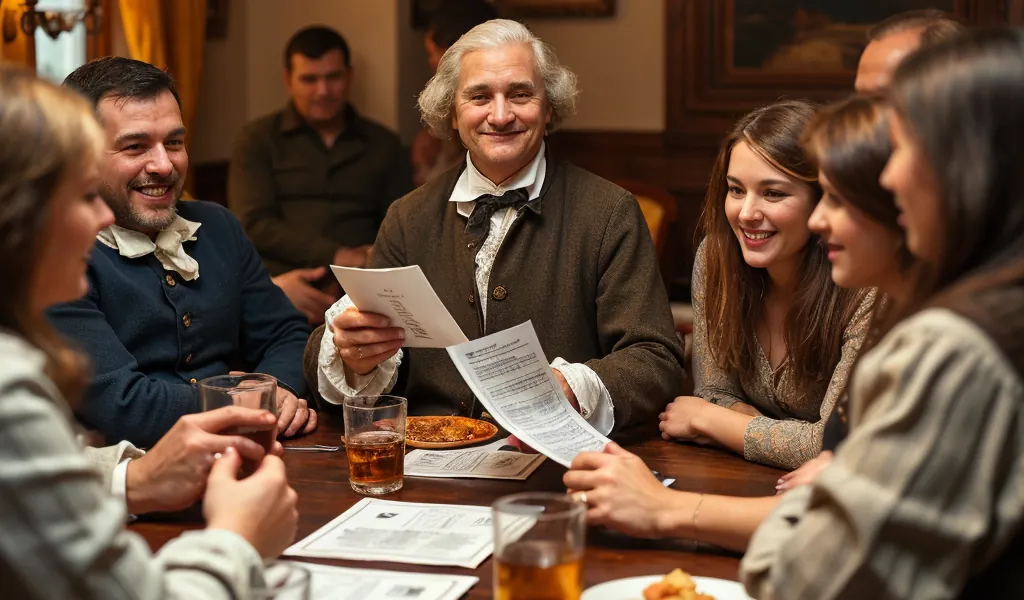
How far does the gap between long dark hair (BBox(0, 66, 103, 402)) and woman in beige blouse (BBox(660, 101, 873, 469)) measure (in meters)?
1.32

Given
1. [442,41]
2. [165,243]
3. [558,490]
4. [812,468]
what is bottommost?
[558,490]

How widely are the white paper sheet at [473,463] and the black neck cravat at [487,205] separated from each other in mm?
656

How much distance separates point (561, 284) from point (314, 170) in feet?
8.90

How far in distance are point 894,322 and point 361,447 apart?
2.86 ft

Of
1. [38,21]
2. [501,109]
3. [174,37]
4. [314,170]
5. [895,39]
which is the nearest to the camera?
[895,39]

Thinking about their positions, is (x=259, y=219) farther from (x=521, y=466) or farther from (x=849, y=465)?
(x=849, y=465)

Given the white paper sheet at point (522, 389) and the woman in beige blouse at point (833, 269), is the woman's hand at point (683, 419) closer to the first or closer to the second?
the white paper sheet at point (522, 389)

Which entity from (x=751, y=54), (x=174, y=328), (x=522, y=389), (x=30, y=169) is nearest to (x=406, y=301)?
(x=522, y=389)

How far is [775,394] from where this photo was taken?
2324 mm

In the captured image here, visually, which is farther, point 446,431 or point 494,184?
point 494,184

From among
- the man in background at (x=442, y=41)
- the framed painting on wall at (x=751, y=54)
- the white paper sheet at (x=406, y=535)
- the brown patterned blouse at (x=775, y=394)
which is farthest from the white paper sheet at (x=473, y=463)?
the framed painting on wall at (x=751, y=54)

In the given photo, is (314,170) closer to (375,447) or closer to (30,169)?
(375,447)

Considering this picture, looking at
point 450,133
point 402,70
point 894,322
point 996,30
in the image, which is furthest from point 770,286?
point 402,70

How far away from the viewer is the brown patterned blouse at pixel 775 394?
6.57 feet
